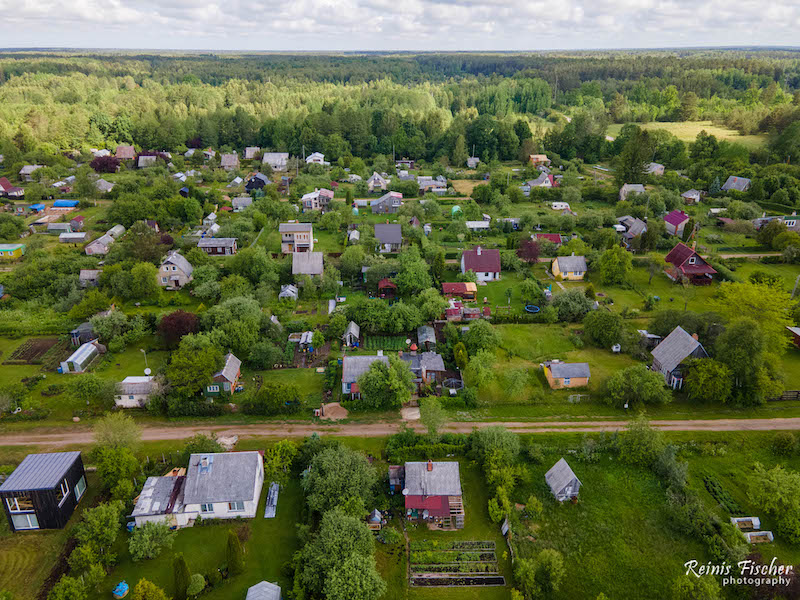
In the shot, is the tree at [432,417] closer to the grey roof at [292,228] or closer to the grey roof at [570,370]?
the grey roof at [570,370]

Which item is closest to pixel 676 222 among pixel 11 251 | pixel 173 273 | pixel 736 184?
Result: pixel 736 184

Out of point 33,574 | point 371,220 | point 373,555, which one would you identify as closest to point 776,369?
point 373,555

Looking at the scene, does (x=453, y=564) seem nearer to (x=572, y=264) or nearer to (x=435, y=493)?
(x=435, y=493)

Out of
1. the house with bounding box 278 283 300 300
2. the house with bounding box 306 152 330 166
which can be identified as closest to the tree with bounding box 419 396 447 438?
the house with bounding box 278 283 300 300

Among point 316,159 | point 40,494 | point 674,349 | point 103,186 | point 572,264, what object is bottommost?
point 40,494

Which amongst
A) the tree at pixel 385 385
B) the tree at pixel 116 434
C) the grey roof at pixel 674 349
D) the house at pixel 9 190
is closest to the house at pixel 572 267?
the grey roof at pixel 674 349

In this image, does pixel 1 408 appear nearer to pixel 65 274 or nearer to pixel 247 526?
pixel 247 526

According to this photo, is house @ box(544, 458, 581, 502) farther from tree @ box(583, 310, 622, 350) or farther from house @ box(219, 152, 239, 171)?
house @ box(219, 152, 239, 171)
